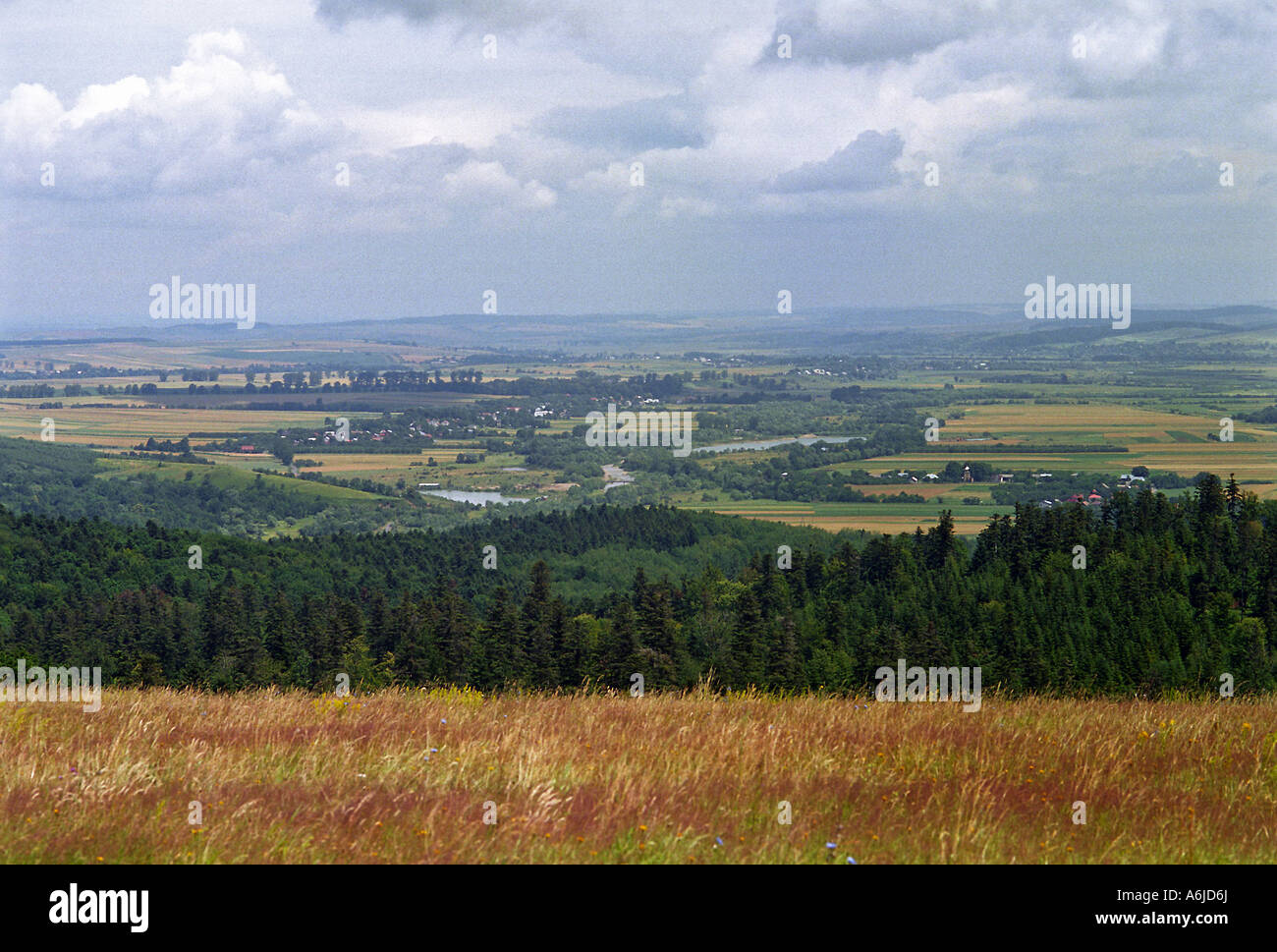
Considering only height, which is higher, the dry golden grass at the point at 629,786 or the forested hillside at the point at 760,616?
the dry golden grass at the point at 629,786

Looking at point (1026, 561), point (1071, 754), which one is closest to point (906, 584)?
point (1026, 561)

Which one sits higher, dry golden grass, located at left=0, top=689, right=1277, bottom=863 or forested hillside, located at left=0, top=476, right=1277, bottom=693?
dry golden grass, located at left=0, top=689, right=1277, bottom=863

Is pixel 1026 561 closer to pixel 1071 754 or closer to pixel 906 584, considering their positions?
pixel 906 584

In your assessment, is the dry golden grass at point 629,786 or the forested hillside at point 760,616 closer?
the dry golden grass at point 629,786

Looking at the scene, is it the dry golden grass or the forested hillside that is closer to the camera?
the dry golden grass

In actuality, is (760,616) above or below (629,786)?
below
